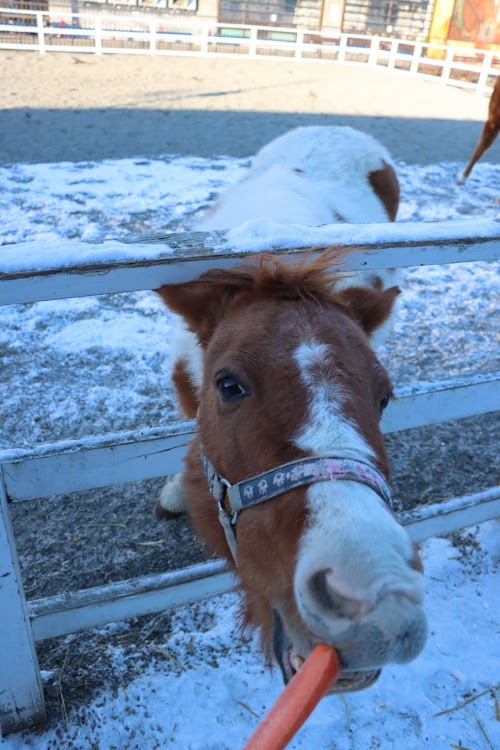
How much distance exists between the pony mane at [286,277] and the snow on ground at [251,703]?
1213 mm

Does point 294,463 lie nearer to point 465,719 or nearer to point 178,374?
point 178,374

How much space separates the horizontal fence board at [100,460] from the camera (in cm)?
175

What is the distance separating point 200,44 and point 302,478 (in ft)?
70.2

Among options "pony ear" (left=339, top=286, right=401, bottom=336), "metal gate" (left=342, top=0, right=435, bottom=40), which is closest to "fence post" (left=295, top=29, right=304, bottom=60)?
"metal gate" (left=342, top=0, right=435, bottom=40)

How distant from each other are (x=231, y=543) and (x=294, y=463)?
16.6 inches

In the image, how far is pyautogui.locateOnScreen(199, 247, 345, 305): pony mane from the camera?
5.46ft

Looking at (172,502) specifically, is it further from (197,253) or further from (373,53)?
(373,53)

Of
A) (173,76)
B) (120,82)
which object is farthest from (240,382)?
(173,76)

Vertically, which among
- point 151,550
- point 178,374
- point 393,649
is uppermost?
point 393,649

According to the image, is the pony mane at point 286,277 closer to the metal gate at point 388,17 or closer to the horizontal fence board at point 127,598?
the horizontal fence board at point 127,598

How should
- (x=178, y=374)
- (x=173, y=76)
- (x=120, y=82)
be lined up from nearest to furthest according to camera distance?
(x=178, y=374)
(x=120, y=82)
(x=173, y=76)

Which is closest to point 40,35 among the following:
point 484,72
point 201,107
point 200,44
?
point 200,44

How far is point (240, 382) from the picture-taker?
144cm

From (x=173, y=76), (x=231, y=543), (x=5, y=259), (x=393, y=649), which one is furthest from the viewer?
(x=173, y=76)
